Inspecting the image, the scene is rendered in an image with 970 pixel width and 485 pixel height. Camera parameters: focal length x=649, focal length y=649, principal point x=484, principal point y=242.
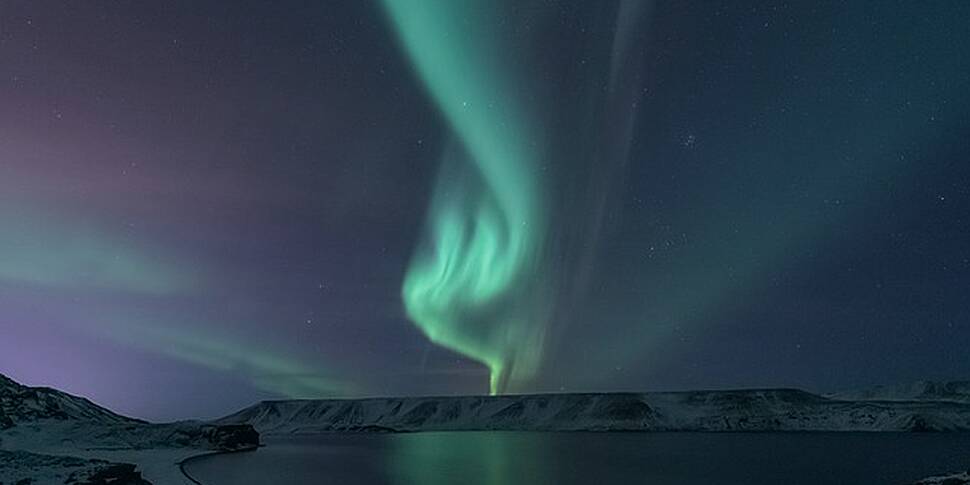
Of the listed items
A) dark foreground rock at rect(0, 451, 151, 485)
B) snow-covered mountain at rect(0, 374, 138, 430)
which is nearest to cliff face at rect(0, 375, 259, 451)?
snow-covered mountain at rect(0, 374, 138, 430)

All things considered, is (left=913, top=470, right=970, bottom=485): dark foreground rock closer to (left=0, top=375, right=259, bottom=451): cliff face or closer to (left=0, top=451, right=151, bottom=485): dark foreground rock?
(left=0, top=451, right=151, bottom=485): dark foreground rock

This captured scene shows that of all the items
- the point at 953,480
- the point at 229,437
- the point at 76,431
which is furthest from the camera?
the point at 229,437

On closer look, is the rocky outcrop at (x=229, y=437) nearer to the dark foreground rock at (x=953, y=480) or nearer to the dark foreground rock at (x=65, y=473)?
the dark foreground rock at (x=65, y=473)

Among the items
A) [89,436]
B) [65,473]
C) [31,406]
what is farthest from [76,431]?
[65,473]

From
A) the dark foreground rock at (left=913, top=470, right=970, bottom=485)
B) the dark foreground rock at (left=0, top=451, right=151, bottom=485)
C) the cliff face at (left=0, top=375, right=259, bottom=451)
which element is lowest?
the dark foreground rock at (left=0, top=451, right=151, bottom=485)

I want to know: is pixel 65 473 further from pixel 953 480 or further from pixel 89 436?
pixel 89 436

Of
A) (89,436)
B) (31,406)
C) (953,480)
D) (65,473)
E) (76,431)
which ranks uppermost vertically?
(953,480)

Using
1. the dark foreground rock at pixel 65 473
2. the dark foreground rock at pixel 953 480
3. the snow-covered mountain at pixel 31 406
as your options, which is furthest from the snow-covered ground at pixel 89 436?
the dark foreground rock at pixel 953 480

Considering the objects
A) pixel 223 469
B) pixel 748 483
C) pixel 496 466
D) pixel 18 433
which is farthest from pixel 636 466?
pixel 18 433

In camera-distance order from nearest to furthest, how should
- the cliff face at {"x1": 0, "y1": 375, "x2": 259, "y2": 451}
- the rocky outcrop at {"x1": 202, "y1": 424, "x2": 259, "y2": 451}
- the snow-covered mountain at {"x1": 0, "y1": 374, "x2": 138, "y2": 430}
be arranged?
1. the cliff face at {"x1": 0, "y1": 375, "x2": 259, "y2": 451}
2. the snow-covered mountain at {"x1": 0, "y1": 374, "x2": 138, "y2": 430}
3. the rocky outcrop at {"x1": 202, "y1": 424, "x2": 259, "y2": 451}

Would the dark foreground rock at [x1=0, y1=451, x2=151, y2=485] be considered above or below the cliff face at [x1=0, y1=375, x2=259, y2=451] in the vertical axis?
below

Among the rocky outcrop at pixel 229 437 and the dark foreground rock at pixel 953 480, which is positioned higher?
the dark foreground rock at pixel 953 480

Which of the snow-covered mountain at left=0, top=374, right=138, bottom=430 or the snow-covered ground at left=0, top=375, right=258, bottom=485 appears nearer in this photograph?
the snow-covered ground at left=0, top=375, right=258, bottom=485

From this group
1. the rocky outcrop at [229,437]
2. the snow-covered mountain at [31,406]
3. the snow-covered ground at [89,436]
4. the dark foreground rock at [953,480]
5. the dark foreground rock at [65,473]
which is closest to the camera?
the dark foreground rock at [953,480]
